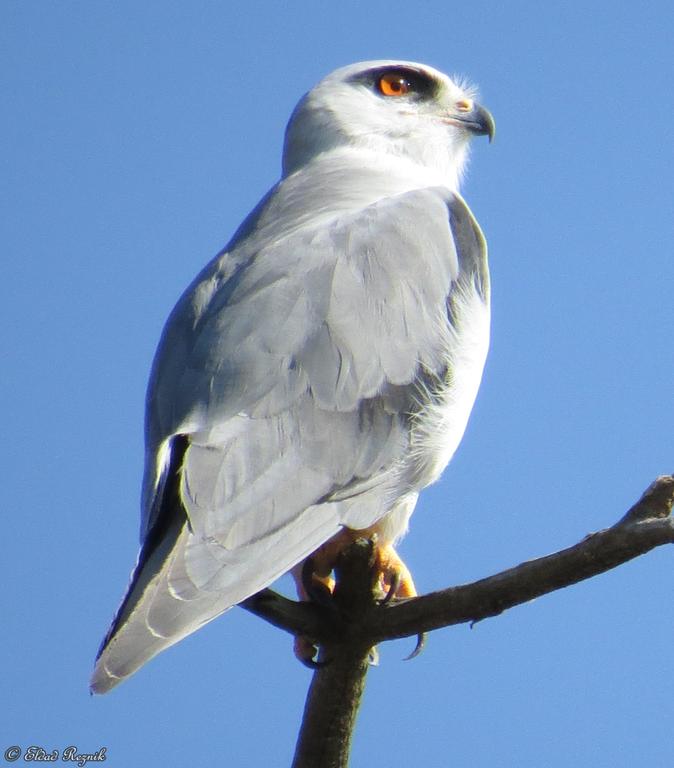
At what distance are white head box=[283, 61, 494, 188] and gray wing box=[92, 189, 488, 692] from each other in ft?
5.22

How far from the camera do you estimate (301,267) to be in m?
4.78

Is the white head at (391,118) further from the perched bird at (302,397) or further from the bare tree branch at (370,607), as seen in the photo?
the bare tree branch at (370,607)

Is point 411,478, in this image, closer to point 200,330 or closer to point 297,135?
point 200,330

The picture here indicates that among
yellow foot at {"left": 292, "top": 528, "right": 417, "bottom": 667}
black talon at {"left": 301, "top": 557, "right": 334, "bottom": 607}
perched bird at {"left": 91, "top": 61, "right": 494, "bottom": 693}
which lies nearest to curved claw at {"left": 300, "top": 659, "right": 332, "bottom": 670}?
yellow foot at {"left": 292, "top": 528, "right": 417, "bottom": 667}

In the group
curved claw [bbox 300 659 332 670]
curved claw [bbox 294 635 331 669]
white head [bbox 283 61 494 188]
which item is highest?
white head [bbox 283 61 494 188]

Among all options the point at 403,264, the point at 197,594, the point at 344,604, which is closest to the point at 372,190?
the point at 403,264

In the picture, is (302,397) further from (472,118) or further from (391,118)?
(472,118)

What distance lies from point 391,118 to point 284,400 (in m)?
2.85

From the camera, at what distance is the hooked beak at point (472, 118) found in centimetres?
702

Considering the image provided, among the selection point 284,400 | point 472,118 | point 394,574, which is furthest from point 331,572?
point 472,118

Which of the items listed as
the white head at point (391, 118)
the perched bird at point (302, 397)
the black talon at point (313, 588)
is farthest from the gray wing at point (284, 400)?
the white head at point (391, 118)

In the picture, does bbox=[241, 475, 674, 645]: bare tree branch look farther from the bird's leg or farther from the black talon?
the bird's leg

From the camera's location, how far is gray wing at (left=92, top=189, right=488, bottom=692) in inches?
156

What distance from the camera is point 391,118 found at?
6.88 m
